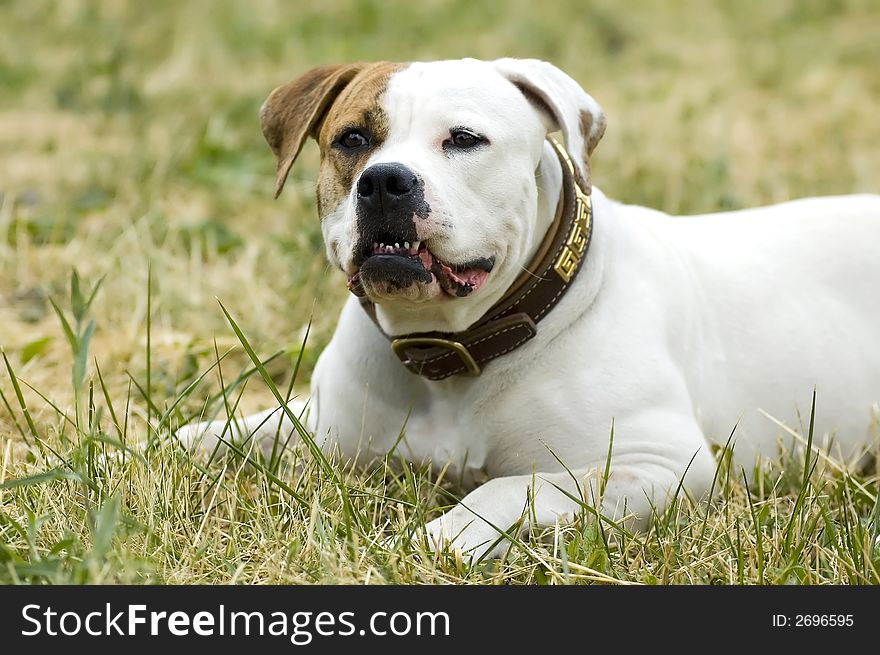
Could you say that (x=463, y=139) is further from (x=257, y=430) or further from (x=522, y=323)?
(x=257, y=430)

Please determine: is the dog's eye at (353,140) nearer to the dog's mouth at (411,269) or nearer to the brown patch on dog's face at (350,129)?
the brown patch on dog's face at (350,129)

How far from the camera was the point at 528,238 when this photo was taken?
10.1 feet

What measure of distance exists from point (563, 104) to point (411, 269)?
1.92ft

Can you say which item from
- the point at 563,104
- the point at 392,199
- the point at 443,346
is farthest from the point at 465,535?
the point at 563,104

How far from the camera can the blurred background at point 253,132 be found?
4.50 m

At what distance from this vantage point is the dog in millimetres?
2920

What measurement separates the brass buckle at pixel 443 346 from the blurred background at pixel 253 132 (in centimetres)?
38

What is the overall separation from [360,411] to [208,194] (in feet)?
8.88

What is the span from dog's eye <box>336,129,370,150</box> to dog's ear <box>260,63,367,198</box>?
0.65 feet

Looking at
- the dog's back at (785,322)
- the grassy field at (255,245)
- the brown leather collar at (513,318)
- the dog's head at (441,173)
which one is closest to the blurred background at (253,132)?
the grassy field at (255,245)

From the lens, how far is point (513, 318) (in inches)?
123

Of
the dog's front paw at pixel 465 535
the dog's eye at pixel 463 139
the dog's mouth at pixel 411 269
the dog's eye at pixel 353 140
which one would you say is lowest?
the dog's front paw at pixel 465 535

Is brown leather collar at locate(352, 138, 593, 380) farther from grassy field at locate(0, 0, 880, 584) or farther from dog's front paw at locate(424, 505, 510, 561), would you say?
dog's front paw at locate(424, 505, 510, 561)

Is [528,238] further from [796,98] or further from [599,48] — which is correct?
[599,48]
